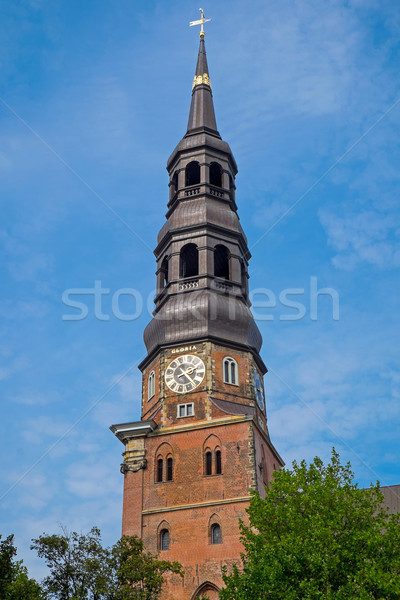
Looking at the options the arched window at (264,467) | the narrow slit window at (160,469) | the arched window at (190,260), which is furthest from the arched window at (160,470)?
the arched window at (190,260)

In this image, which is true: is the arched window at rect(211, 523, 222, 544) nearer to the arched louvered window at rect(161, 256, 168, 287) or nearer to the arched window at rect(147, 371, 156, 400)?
the arched window at rect(147, 371, 156, 400)

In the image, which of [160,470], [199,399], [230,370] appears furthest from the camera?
[230,370]

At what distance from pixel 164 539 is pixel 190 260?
65.5 feet

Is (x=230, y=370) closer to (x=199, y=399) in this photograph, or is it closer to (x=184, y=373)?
(x=184, y=373)

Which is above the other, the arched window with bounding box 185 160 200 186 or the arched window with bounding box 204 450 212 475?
the arched window with bounding box 185 160 200 186

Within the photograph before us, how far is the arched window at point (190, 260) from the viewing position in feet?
181

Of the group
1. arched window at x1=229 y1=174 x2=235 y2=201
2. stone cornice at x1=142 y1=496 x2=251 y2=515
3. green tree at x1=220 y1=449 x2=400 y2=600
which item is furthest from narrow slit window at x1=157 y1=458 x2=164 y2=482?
arched window at x1=229 y1=174 x2=235 y2=201

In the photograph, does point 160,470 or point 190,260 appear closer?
point 160,470

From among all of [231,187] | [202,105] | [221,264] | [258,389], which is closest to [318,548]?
[258,389]

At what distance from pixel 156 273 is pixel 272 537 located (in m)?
26.0

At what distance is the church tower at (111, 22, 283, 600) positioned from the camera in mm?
43594

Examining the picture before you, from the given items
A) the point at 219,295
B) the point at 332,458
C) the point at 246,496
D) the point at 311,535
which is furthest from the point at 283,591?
→ the point at 219,295

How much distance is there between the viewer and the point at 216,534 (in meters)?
43.4

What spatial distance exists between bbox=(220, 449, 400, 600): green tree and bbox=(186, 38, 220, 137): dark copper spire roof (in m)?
33.9
